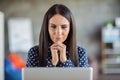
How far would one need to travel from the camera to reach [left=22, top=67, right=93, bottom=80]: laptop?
100cm

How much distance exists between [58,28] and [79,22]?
5543 millimetres

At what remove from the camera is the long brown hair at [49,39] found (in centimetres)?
129

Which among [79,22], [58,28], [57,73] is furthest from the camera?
[79,22]

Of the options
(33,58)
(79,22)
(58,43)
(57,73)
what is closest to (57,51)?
(58,43)

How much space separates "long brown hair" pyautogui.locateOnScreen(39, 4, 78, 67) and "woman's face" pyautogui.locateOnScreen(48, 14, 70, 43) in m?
0.03

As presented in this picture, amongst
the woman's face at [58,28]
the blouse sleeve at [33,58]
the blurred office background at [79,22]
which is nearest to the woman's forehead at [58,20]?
the woman's face at [58,28]

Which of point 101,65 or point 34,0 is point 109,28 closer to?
point 101,65

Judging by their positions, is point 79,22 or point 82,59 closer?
point 82,59

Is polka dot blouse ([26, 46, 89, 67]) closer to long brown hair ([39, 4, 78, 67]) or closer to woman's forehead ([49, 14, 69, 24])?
long brown hair ([39, 4, 78, 67])

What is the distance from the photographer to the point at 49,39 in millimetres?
1349

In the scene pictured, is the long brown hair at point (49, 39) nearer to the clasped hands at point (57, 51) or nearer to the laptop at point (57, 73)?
the clasped hands at point (57, 51)

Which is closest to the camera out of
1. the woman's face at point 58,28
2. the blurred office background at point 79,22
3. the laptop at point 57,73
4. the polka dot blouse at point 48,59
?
the laptop at point 57,73

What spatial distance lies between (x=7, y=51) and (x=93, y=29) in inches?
84.6

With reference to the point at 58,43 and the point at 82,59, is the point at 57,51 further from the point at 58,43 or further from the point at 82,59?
the point at 82,59
